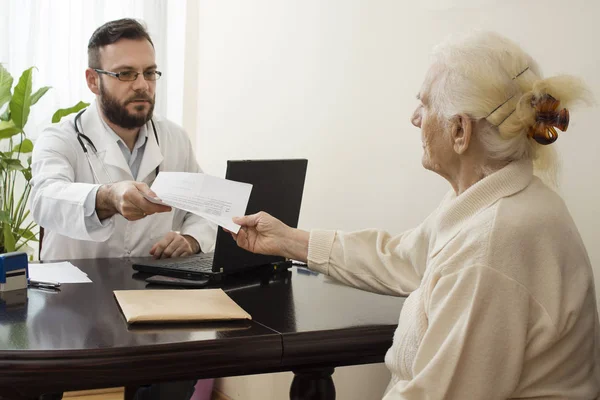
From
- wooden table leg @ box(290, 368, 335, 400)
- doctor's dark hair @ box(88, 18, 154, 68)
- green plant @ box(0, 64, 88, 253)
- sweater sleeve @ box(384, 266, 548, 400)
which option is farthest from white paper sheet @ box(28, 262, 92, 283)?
green plant @ box(0, 64, 88, 253)

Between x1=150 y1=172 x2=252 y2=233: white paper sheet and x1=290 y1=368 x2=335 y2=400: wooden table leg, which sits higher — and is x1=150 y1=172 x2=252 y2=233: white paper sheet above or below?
above

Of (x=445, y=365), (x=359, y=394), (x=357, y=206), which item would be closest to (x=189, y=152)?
(x=357, y=206)

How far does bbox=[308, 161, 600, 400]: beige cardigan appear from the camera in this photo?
1297 mm

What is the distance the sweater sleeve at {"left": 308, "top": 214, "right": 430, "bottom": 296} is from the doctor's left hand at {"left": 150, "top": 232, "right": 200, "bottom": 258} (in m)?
0.61

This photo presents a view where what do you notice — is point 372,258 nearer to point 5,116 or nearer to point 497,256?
point 497,256

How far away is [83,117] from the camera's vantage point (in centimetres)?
271

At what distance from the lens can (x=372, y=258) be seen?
1.99 meters

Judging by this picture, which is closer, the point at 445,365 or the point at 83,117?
the point at 445,365

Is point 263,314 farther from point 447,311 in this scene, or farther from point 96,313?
point 447,311

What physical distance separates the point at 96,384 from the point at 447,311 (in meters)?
0.67

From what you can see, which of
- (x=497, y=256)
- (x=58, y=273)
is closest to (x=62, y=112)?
(x=58, y=273)

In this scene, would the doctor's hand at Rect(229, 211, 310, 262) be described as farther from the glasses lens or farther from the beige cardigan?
the glasses lens

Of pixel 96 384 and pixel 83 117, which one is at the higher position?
pixel 83 117

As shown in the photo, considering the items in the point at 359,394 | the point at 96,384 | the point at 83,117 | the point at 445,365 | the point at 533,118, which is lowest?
the point at 359,394
